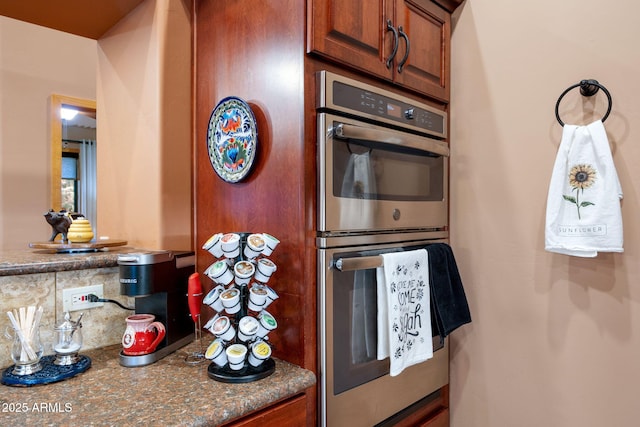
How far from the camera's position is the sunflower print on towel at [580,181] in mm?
1284

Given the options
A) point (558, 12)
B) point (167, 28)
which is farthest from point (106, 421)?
point (558, 12)

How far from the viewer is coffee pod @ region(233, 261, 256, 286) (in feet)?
3.41

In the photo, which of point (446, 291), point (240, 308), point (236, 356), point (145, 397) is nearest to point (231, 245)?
point (240, 308)

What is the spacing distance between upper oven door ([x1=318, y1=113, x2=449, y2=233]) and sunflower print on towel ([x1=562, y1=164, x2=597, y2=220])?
17.0 inches

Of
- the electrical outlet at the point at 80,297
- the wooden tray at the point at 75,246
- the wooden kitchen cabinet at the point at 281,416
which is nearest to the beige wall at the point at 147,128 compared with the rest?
the wooden tray at the point at 75,246

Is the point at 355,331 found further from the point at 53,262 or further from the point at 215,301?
the point at 53,262

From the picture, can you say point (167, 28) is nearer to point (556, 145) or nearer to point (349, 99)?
point (349, 99)

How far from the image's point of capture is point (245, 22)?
4.26ft

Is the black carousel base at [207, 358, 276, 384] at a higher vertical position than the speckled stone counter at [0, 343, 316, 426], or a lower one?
higher

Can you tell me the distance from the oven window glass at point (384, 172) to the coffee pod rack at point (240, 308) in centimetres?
30

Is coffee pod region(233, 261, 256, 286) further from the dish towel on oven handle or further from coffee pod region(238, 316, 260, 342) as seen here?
the dish towel on oven handle

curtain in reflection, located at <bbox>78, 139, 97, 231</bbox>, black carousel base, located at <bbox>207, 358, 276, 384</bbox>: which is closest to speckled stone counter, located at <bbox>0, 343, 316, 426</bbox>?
black carousel base, located at <bbox>207, 358, 276, 384</bbox>

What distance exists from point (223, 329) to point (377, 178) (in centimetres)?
66

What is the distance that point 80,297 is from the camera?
127 centimetres
